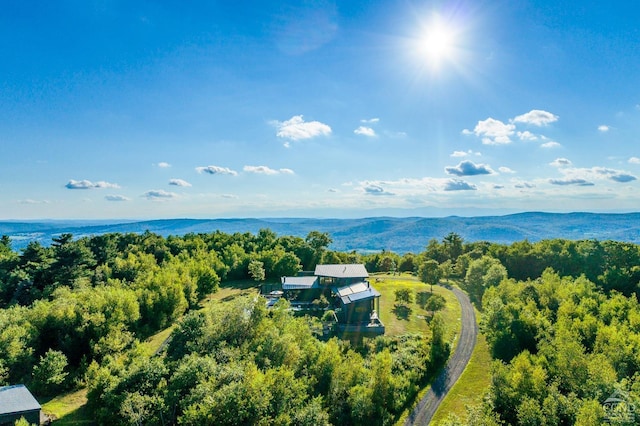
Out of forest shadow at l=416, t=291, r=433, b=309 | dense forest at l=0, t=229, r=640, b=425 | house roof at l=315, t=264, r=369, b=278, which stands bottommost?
forest shadow at l=416, t=291, r=433, b=309

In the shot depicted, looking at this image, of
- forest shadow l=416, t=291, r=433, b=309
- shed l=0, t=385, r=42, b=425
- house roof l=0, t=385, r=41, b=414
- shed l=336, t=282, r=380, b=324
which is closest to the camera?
shed l=0, t=385, r=42, b=425

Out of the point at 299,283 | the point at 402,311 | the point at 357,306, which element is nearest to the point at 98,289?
the point at 299,283

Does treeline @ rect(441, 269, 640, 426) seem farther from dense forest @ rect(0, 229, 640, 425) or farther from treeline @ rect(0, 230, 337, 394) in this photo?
treeline @ rect(0, 230, 337, 394)

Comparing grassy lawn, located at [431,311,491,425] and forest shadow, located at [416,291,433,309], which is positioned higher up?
forest shadow, located at [416,291,433,309]

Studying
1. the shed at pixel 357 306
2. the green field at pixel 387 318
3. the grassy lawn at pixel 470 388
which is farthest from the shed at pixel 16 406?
the grassy lawn at pixel 470 388

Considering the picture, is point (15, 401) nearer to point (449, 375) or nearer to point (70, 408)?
point (70, 408)

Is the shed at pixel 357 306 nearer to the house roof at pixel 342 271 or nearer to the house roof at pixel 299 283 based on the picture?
the house roof at pixel 342 271

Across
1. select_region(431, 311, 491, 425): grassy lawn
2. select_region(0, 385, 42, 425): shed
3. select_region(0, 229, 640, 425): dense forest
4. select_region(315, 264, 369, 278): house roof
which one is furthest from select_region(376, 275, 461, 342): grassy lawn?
select_region(0, 385, 42, 425): shed

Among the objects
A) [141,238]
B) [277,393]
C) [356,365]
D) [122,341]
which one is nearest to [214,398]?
[277,393]

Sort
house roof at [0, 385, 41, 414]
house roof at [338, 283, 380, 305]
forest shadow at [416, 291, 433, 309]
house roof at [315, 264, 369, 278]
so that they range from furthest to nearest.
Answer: forest shadow at [416, 291, 433, 309] → house roof at [315, 264, 369, 278] → house roof at [338, 283, 380, 305] → house roof at [0, 385, 41, 414]
